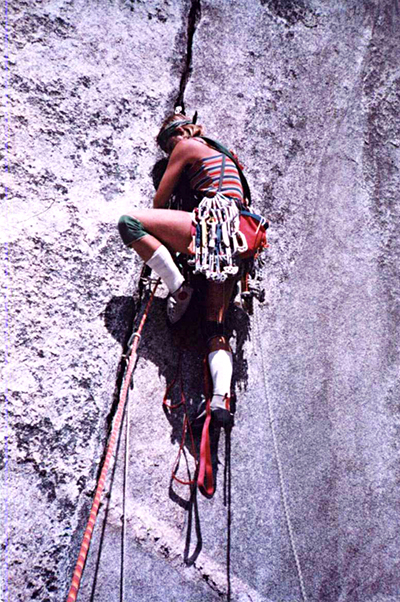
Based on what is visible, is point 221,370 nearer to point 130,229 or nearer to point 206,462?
point 206,462

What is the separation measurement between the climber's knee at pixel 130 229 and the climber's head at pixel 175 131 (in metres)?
0.49

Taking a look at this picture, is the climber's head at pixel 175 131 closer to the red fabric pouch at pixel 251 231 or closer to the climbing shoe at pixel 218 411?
the red fabric pouch at pixel 251 231

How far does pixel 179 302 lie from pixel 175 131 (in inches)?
32.3

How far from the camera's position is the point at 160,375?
2.73 m

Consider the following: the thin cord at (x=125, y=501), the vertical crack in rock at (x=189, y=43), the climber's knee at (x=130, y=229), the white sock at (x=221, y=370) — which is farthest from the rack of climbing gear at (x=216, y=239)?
the vertical crack in rock at (x=189, y=43)

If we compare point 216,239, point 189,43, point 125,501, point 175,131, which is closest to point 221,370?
point 216,239

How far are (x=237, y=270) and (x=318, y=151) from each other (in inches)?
50.0

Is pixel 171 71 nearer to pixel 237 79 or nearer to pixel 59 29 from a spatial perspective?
pixel 237 79

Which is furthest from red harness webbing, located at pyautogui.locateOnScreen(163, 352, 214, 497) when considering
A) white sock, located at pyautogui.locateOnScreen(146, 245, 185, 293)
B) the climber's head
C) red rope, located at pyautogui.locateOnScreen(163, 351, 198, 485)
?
the climber's head

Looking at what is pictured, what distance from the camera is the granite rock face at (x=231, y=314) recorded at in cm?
243

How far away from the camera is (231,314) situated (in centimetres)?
299

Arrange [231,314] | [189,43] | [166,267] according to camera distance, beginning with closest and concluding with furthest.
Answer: [166,267] → [231,314] → [189,43]

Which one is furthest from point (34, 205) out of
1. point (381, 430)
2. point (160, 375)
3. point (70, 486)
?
point (381, 430)

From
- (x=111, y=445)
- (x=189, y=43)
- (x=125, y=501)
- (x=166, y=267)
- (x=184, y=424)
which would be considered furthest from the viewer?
(x=189, y=43)
